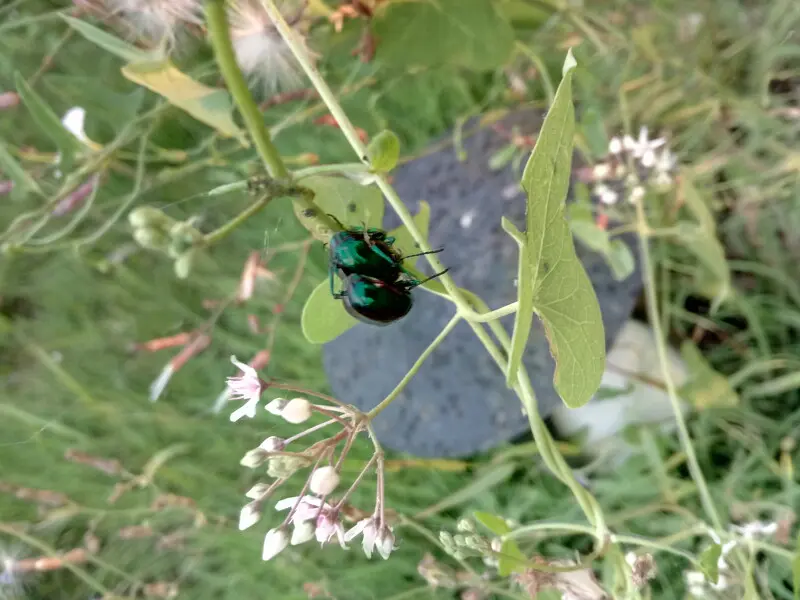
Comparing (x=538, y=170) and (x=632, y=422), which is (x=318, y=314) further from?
(x=632, y=422)

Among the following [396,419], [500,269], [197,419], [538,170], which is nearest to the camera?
[538,170]

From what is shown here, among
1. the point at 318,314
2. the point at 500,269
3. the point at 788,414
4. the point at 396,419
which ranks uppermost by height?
the point at 318,314

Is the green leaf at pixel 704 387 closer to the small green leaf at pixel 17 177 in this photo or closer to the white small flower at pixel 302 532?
the white small flower at pixel 302 532

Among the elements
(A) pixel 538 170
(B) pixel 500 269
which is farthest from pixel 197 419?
(A) pixel 538 170

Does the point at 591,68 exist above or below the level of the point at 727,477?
above

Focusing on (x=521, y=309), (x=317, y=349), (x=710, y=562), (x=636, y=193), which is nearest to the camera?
(x=521, y=309)

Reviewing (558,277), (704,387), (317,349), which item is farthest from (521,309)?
(317,349)

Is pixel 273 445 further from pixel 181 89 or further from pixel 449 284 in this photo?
pixel 181 89

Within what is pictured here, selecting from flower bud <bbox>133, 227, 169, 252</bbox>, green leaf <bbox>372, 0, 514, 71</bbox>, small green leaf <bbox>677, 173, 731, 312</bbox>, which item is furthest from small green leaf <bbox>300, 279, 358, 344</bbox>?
small green leaf <bbox>677, 173, 731, 312</bbox>
